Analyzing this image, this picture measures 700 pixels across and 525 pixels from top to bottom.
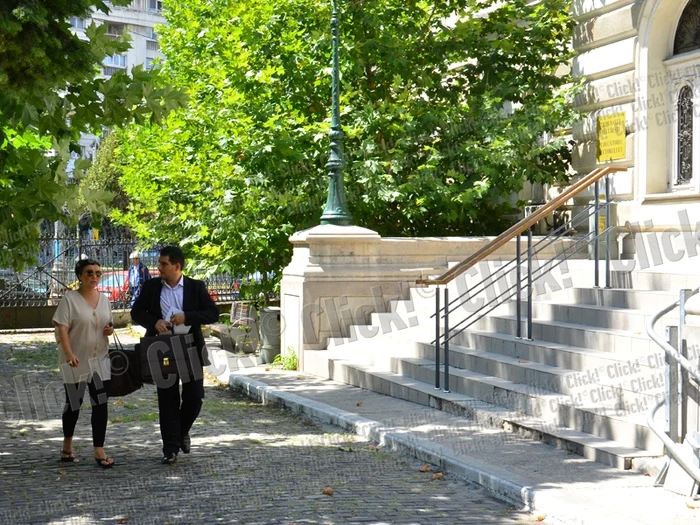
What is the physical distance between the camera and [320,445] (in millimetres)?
10031

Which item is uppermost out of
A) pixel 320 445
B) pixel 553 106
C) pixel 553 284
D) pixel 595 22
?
pixel 595 22

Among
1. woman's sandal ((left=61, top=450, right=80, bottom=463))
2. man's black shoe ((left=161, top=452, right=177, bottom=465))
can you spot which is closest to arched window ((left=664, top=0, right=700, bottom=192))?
man's black shoe ((left=161, top=452, right=177, bottom=465))

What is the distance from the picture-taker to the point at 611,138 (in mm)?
15930

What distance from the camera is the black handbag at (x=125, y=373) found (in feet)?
29.2

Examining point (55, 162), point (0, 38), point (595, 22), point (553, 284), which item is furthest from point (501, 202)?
point (0, 38)

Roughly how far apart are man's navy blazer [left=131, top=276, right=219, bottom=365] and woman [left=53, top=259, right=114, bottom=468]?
1.02 ft

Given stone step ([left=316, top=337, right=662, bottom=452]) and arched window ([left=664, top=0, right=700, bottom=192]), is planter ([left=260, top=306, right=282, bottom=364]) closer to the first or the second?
stone step ([left=316, top=337, right=662, bottom=452])

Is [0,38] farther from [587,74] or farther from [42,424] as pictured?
[587,74]

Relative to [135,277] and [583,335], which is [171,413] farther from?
[135,277]

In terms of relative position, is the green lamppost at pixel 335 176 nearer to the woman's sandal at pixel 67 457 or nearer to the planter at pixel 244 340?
the planter at pixel 244 340

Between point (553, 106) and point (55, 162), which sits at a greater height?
point (553, 106)

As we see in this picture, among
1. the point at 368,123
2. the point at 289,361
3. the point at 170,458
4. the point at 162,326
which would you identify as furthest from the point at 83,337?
the point at 368,123

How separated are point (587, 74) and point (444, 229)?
3410 mm

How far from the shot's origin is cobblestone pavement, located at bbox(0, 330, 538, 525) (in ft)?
23.7
